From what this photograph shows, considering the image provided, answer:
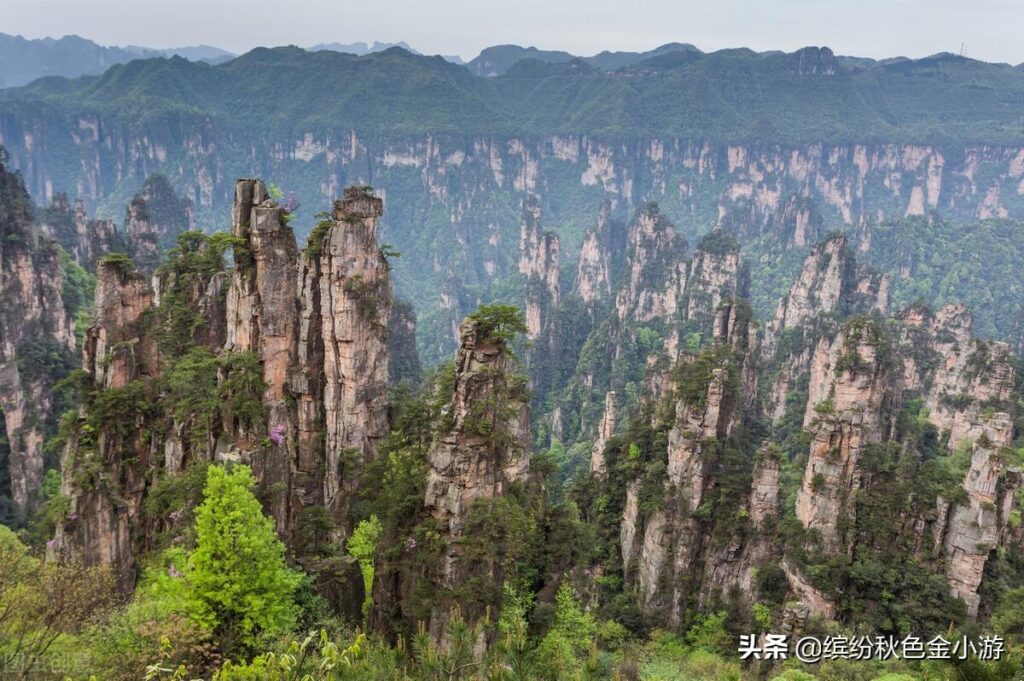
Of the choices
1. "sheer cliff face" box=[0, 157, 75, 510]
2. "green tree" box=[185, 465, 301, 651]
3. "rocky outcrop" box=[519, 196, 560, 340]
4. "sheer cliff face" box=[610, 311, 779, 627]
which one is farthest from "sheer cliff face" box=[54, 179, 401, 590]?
"rocky outcrop" box=[519, 196, 560, 340]

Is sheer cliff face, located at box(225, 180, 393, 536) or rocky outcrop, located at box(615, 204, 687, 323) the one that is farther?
rocky outcrop, located at box(615, 204, 687, 323)

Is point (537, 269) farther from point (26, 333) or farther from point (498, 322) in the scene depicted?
point (498, 322)

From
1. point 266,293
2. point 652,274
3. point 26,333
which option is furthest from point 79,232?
point 266,293

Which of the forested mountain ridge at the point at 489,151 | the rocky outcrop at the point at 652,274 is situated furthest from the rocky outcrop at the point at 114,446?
the forested mountain ridge at the point at 489,151

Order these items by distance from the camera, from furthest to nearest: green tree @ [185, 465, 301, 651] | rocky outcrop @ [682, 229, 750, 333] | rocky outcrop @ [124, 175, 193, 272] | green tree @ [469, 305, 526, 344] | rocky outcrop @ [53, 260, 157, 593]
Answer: rocky outcrop @ [682, 229, 750, 333]
rocky outcrop @ [124, 175, 193, 272]
rocky outcrop @ [53, 260, 157, 593]
green tree @ [469, 305, 526, 344]
green tree @ [185, 465, 301, 651]

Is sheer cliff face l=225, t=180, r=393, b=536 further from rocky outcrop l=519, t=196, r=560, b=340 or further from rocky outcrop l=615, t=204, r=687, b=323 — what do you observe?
rocky outcrop l=519, t=196, r=560, b=340

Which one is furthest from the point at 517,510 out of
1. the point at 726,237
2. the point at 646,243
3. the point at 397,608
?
the point at 646,243

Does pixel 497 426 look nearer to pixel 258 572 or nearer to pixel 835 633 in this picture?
pixel 258 572
